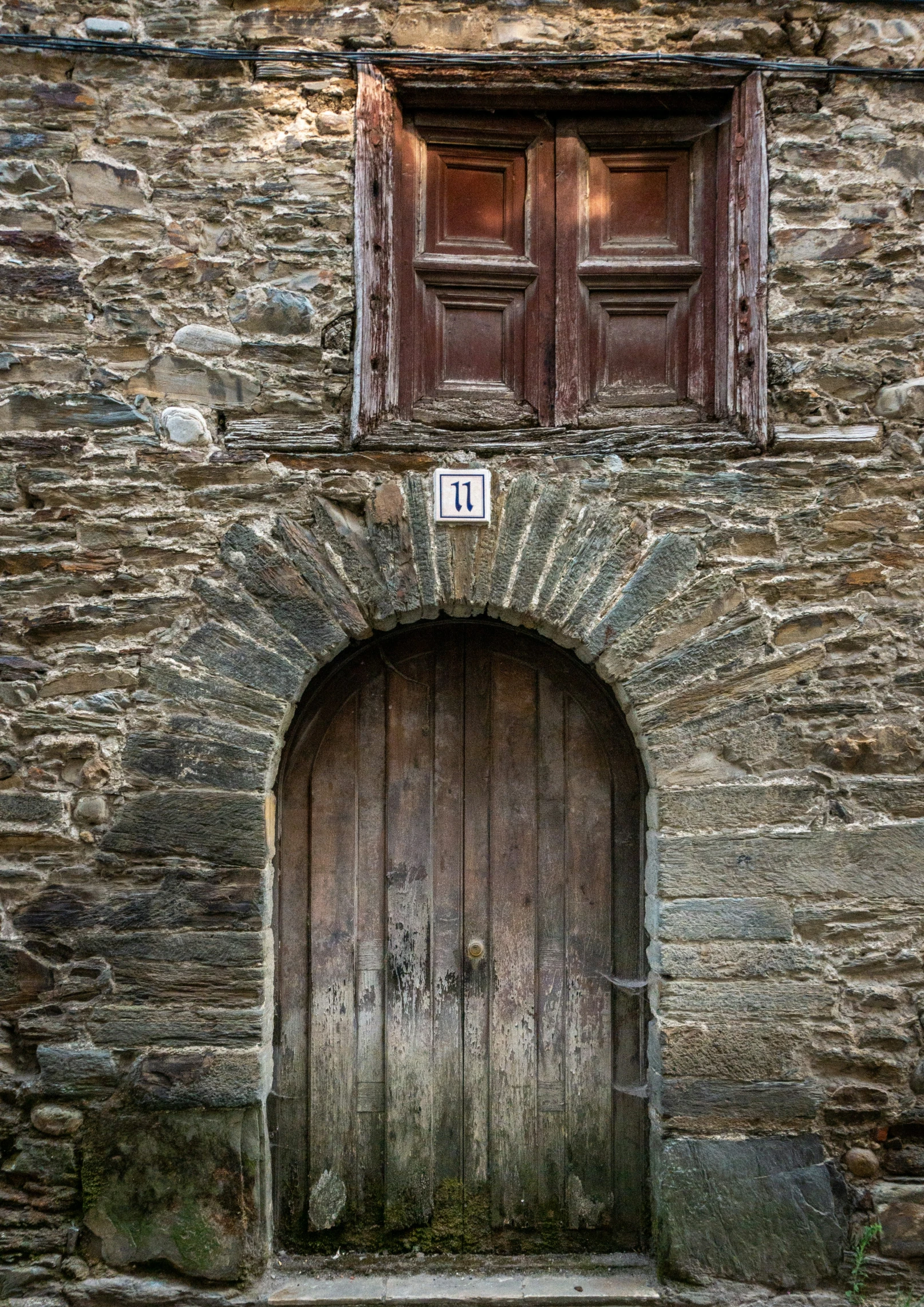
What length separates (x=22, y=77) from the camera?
285 cm

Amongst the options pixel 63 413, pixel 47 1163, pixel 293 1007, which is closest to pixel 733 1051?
pixel 293 1007

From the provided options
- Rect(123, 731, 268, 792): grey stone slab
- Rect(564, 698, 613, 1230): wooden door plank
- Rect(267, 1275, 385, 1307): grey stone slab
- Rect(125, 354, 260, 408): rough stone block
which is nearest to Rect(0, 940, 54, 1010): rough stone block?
Rect(123, 731, 268, 792): grey stone slab

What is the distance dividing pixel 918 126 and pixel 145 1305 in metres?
4.18

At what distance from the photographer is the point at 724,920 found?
9.11 feet

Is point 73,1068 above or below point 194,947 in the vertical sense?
below

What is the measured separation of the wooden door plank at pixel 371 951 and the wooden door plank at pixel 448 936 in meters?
0.17

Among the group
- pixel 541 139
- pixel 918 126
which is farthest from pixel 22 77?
pixel 918 126

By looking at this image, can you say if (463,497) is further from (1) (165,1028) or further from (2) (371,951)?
(1) (165,1028)

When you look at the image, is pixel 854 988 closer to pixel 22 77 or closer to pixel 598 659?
pixel 598 659

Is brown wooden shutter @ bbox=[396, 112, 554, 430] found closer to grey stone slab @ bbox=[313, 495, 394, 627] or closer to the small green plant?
grey stone slab @ bbox=[313, 495, 394, 627]

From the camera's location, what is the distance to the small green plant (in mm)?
2703

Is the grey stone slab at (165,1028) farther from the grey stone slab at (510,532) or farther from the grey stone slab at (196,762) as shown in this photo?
the grey stone slab at (510,532)

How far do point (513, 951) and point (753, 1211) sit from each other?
99 cm

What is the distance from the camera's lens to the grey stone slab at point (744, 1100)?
9.02ft
